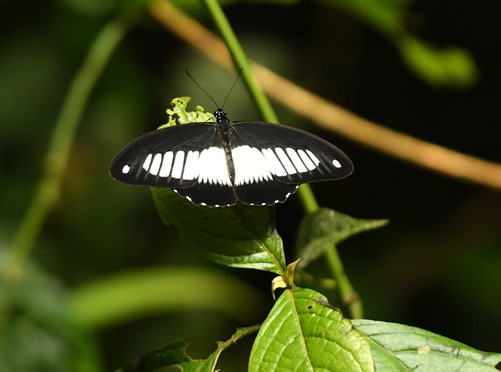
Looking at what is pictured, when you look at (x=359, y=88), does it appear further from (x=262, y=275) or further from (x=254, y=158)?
(x=254, y=158)

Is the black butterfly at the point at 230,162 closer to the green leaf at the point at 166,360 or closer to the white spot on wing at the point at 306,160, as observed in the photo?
the white spot on wing at the point at 306,160

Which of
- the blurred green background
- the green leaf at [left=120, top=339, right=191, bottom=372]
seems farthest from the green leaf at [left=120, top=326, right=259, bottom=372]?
the blurred green background

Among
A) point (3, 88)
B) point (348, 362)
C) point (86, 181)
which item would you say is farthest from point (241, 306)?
point (348, 362)

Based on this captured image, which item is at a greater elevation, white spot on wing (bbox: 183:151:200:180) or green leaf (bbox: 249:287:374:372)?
white spot on wing (bbox: 183:151:200:180)

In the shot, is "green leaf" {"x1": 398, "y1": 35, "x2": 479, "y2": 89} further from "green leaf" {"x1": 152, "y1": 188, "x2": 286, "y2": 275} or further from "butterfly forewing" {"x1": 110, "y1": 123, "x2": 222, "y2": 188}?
"green leaf" {"x1": 152, "y1": 188, "x2": 286, "y2": 275}

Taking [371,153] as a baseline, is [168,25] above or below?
below

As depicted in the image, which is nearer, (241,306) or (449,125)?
(241,306)

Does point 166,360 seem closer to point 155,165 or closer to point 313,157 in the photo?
point 155,165
